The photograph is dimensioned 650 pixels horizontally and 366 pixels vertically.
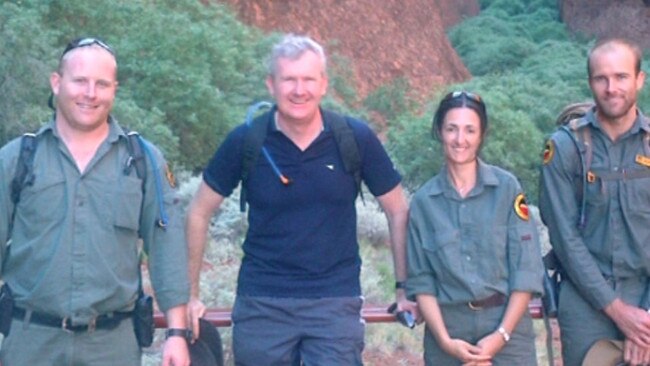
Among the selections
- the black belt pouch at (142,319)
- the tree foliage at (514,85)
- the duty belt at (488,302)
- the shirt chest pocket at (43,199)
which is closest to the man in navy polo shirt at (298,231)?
the black belt pouch at (142,319)

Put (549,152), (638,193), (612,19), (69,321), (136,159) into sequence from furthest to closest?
(612,19), (549,152), (638,193), (136,159), (69,321)

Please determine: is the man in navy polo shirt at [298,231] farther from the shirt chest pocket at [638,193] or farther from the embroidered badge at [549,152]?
the shirt chest pocket at [638,193]

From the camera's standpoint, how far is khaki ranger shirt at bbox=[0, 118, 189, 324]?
4617mm

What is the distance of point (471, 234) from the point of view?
5031 millimetres

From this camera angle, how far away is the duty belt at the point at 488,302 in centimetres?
501

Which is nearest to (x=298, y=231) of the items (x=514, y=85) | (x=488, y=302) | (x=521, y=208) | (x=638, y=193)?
(x=488, y=302)

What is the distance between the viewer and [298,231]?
4961 millimetres

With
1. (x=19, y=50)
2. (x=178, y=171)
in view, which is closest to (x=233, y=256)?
(x=178, y=171)

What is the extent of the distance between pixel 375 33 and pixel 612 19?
1282 centimetres

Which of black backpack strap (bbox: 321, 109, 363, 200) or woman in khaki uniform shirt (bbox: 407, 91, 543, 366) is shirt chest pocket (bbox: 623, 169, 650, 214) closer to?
woman in khaki uniform shirt (bbox: 407, 91, 543, 366)

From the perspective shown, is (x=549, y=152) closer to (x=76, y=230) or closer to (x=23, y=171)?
(x=76, y=230)

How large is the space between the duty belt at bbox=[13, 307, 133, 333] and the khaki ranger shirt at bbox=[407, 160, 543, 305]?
125cm

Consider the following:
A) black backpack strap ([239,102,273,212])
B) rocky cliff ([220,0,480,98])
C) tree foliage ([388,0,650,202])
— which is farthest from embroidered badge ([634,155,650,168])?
rocky cliff ([220,0,480,98])

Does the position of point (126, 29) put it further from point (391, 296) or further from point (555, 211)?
A: point (555, 211)
